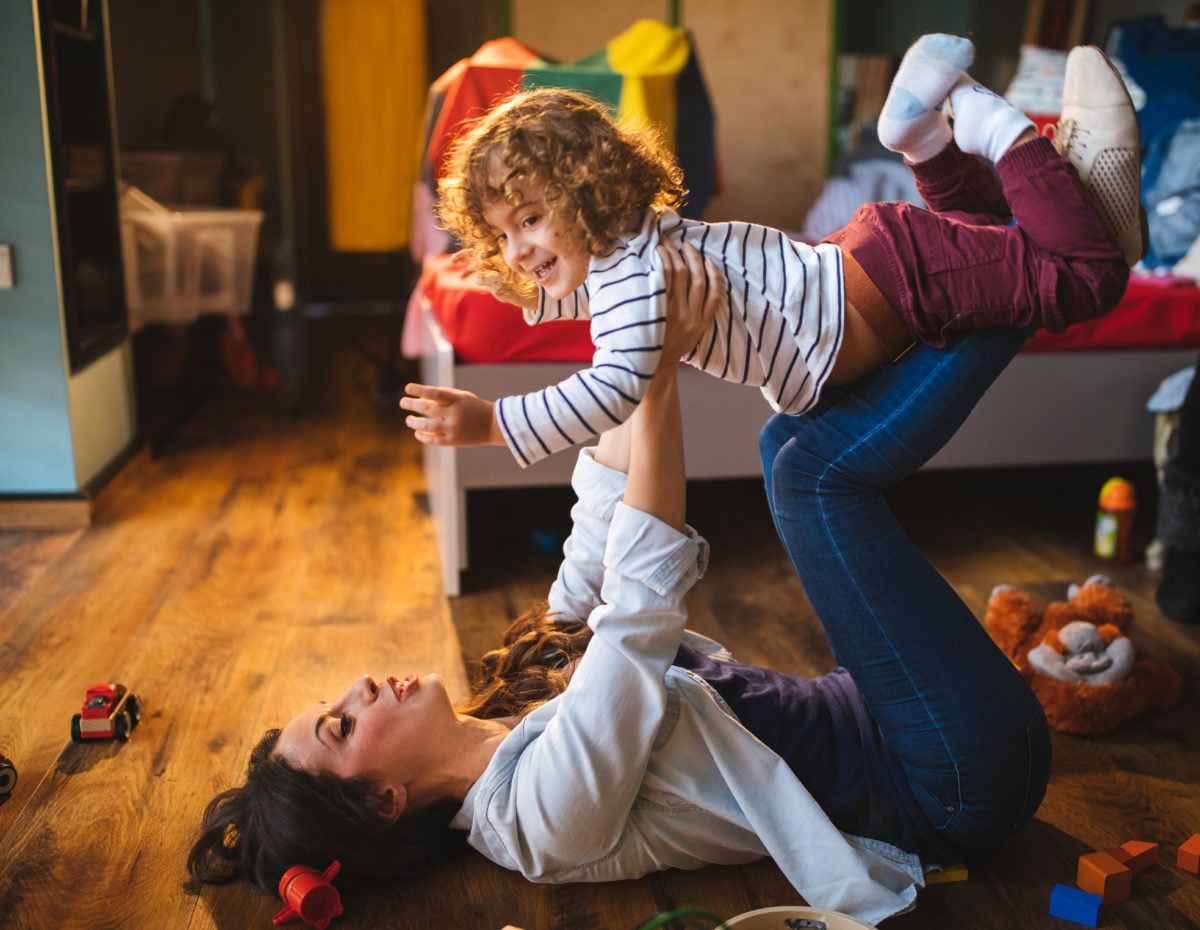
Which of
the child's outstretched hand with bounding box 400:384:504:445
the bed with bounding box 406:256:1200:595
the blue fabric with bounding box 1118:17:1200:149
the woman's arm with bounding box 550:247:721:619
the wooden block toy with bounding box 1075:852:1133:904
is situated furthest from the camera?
the blue fabric with bounding box 1118:17:1200:149

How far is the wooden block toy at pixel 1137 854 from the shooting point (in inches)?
49.9

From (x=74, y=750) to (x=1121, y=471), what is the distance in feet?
8.69

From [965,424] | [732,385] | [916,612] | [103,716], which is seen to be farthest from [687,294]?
[965,424]

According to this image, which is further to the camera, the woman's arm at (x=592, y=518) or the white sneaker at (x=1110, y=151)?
the woman's arm at (x=592, y=518)

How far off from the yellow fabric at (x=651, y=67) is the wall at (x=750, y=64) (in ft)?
3.29

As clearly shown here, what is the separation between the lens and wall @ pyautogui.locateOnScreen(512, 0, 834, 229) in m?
4.05

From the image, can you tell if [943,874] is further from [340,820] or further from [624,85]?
[624,85]

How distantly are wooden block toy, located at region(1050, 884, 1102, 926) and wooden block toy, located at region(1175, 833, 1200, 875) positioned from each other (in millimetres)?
168

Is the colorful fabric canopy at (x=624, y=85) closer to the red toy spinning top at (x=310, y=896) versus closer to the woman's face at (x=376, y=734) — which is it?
the woman's face at (x=376, y=734)

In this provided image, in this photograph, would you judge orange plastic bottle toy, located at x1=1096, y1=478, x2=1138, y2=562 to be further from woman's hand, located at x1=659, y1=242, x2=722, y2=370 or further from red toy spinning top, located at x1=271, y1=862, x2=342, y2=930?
red toy spinning top, located at x1=271, y1=862, x2=342, y2=930

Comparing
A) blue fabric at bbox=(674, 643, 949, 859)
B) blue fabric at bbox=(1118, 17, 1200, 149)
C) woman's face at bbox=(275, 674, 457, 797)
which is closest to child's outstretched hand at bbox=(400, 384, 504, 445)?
woman's face at bbox=(275, 674, 457, 797)

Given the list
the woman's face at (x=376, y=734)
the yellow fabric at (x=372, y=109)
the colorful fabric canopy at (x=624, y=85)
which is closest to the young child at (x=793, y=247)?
the woman's face at (x=376, y=734)

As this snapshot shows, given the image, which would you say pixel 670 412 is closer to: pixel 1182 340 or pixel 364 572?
pixel 364 572

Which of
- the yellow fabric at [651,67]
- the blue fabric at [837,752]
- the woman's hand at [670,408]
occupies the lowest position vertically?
the blue fabric at [837,752]
